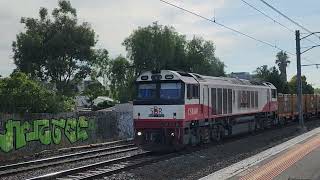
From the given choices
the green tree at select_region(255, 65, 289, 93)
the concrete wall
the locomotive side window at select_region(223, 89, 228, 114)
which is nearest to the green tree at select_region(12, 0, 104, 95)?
the concrete wall

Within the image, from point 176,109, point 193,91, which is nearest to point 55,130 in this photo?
point 176,109

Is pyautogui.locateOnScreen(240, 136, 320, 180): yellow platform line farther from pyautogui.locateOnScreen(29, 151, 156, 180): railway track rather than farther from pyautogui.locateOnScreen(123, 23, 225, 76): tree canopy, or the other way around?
pyautogui.locateOnScreen(123, 23, 225, 76): tree canopy

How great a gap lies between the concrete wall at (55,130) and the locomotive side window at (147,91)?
585cm

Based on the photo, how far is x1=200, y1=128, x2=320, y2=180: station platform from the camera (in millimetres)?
15094

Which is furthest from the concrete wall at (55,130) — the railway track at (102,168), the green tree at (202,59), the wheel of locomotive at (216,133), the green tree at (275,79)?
the green tree at (275,79)

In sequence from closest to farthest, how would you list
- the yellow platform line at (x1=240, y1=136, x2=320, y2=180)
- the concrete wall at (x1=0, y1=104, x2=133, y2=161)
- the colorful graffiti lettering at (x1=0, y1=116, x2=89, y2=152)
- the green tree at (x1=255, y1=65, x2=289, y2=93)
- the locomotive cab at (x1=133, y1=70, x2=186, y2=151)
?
the yellow platform line at (x1=240, y1=136, x2=320, y2=180) → the locomotive cab at (x1=133, y1=70, x2=186, y2=151) → the colorful graffiti lettering at (x1=0, y1=116, x2=89, y2=152) → the concrete wall at (x1=0, y1=104, x2=133, y2=161) → the green tree at (x1=255, y1=65, x2=289, y2=93)

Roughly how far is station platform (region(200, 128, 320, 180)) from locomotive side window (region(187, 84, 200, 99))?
4.12 meters

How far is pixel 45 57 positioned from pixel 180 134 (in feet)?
85.0

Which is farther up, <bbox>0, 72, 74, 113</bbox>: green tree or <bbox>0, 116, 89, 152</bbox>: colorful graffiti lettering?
<bbox>0, 72, 74, 113</bbox>: green tree

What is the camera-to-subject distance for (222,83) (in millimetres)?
28219

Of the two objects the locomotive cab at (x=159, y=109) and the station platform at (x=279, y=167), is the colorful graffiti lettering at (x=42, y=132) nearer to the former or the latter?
the locomotive cab at (x=159, y=109)

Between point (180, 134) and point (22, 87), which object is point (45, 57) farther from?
point (180, 134)

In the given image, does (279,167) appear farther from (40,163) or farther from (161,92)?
(40,163)

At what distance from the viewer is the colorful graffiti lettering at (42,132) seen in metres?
24.3
